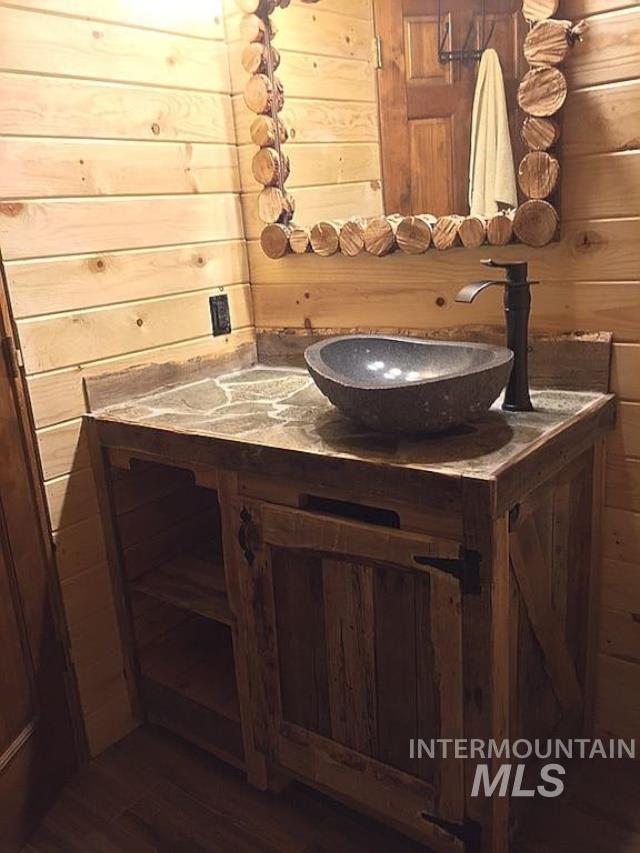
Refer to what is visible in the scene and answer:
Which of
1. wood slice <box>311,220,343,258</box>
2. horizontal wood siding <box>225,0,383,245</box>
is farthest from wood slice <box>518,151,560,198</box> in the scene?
wood slice <box>311,220,343,258</box>

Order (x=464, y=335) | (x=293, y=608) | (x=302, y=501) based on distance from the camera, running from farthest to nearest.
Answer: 1. (x=464, y=335)
2. (x=293, y=608)
3. (x=302, y=501)

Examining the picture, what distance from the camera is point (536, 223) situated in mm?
1535

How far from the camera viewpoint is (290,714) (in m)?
1.60

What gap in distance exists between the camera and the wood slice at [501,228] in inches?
61.9

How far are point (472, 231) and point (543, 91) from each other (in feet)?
0.99

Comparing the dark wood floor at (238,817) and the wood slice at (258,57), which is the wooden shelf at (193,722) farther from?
the wood slice at (258,57)

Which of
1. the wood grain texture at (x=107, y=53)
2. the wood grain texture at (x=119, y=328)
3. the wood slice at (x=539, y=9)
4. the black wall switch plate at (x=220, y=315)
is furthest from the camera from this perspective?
the black wall switch plate at (x=220, y=315)

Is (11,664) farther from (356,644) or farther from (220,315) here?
(220,315)

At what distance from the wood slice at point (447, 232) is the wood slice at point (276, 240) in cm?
44

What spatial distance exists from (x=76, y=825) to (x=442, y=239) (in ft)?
5.09

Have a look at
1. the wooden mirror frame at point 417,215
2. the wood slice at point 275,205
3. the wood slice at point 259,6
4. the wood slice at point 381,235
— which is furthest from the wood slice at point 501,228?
the wood slice at point 259,6

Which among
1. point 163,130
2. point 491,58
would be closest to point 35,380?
point 163,130

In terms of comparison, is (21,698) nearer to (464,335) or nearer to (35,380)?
(35,380)

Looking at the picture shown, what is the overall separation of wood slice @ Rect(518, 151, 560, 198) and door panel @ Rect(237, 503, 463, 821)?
763mm
